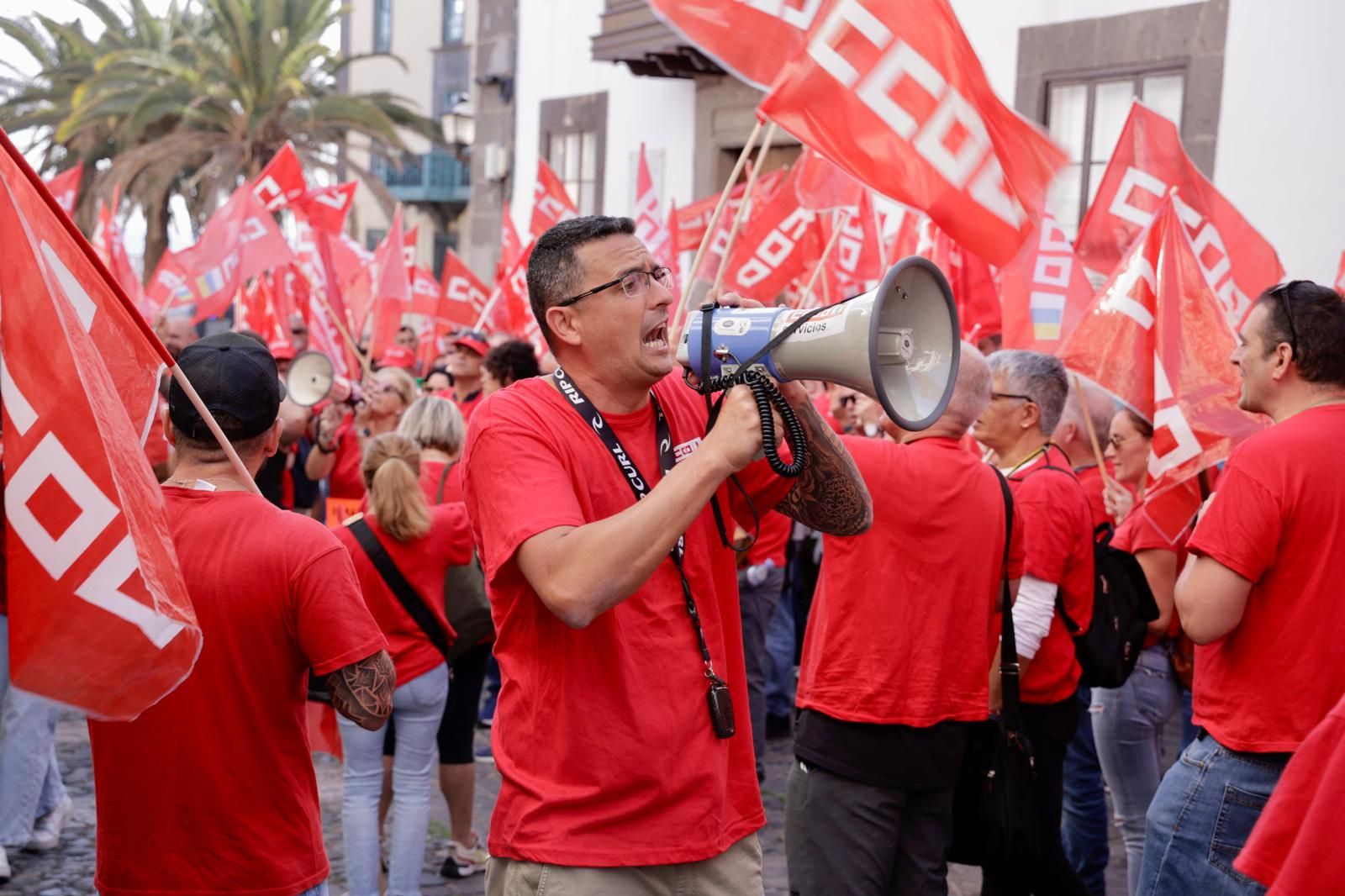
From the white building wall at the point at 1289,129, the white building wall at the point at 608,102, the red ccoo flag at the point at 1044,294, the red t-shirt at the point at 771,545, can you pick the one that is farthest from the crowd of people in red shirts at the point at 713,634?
the white building wall at the point at 608,102

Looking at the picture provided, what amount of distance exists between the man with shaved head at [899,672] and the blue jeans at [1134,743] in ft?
3.78

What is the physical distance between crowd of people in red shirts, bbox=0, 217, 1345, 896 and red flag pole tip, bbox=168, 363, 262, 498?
53 millimetres

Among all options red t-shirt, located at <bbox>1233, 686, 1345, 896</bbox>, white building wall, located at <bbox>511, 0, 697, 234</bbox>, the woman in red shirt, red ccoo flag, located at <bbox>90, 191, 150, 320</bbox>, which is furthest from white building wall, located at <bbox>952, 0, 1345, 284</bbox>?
red ccoo flag, located at <bbox>90, 191, 150, 320</bbox>

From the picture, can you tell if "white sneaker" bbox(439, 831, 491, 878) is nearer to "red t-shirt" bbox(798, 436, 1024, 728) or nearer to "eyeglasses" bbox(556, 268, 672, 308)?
"red t-shirt" bbox(798, 436, 1024, 728)

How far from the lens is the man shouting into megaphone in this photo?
2422 mm

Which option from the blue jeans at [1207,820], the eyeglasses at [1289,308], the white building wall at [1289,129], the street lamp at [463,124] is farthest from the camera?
the street lamp at [463,124]

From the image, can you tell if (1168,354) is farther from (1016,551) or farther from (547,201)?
(547,201)

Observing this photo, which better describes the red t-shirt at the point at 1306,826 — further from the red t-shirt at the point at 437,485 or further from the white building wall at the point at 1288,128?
the white building wall at the point at 1288,128

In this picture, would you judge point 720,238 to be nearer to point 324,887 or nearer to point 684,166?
point 684,166

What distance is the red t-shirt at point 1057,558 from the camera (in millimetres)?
4184

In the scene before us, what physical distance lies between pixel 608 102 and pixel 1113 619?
47.0ft

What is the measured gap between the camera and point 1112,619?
4.33 meters

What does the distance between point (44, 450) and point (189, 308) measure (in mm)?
12807

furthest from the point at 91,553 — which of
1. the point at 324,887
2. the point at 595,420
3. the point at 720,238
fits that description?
the point at 720,238
